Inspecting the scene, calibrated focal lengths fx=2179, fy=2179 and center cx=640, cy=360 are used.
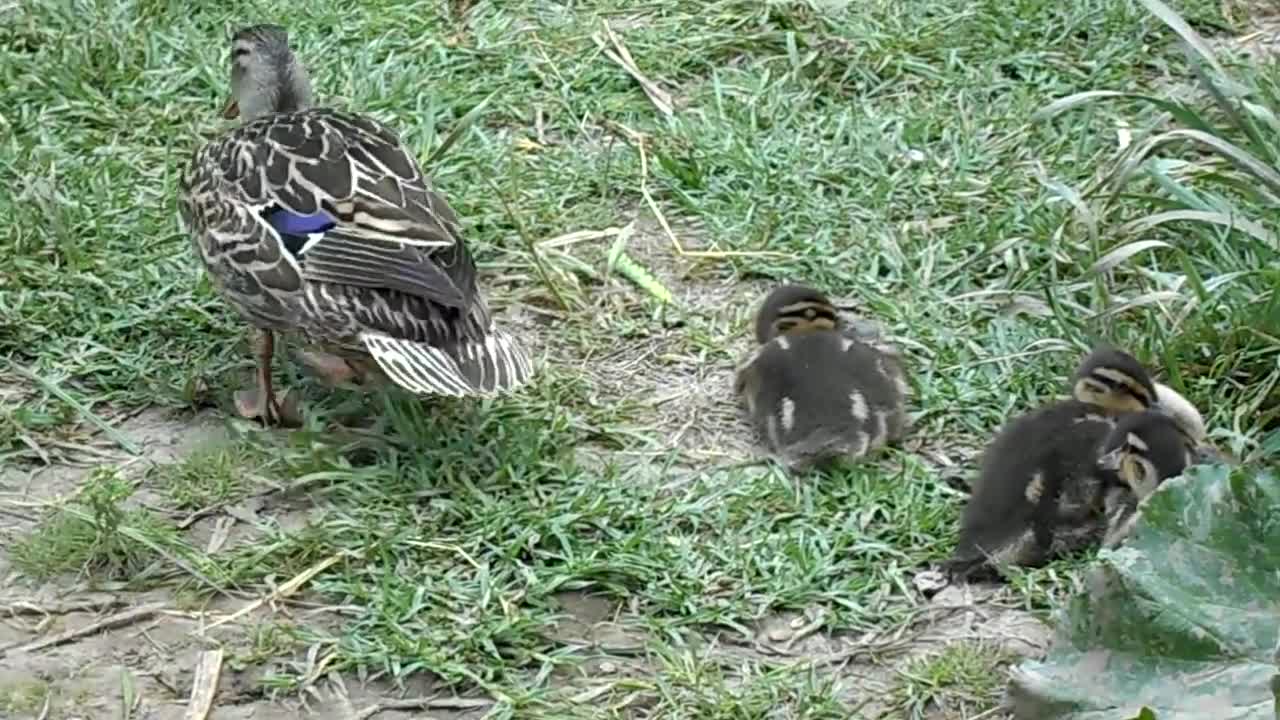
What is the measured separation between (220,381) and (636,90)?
1711mm

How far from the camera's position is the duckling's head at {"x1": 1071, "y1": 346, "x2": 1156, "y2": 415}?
14.4 feet

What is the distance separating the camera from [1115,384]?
4.41 m

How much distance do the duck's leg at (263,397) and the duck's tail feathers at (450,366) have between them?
35cm

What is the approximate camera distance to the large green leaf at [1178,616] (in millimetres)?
3498

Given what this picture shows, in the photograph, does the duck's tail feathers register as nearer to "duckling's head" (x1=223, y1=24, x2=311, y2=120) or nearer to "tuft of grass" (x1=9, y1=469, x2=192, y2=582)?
"tuft of grass" (x1=9, y1=469, x2=192, y2=582)

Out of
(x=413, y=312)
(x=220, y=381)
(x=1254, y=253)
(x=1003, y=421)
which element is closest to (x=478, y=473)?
(x=413, y=312)

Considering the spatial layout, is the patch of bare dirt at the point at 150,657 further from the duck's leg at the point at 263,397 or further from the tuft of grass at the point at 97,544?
the duck's leg at the point at 263,397

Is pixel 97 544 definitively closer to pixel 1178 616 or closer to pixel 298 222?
pixel 298 222

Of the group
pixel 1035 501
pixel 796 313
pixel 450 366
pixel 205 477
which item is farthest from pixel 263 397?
pixel 1035 501

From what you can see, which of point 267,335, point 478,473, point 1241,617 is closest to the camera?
point 1241,617

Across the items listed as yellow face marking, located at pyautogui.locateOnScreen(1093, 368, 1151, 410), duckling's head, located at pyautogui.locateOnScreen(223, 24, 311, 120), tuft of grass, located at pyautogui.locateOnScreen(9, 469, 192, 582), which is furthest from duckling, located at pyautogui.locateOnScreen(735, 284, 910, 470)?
duckling's head, located at pyautogui.locateOnScreen(223, 24, 311, 120)

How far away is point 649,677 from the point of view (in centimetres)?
408

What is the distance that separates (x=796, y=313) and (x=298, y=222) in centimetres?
112

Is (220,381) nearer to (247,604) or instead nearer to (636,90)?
(247,604)
